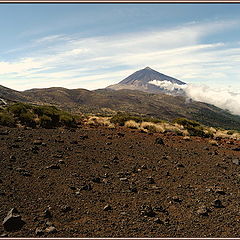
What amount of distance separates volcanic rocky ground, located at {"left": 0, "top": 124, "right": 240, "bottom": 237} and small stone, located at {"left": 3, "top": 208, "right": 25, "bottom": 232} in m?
0.14

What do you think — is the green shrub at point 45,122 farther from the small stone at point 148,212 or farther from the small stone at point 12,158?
the small stone at point 148,212

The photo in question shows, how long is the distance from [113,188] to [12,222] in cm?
374

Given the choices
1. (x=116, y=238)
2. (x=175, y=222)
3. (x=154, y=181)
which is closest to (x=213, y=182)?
(x=154, y=181)

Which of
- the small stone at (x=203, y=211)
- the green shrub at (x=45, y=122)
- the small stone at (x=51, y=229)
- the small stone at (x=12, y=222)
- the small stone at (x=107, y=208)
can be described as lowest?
the small stone at (x=203, y=211)

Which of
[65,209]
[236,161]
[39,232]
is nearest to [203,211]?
[65,209]

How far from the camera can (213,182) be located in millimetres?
10273

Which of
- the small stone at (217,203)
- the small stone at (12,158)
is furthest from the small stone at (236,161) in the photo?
the small stone at (12,158)

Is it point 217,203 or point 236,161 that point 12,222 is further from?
point 236,161

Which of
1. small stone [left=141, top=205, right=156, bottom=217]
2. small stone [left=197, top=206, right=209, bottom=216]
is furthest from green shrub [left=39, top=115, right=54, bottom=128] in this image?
small stone [left=197, top=206, right=209, bottom=216]

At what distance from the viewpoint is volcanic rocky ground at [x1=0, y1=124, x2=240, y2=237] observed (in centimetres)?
644

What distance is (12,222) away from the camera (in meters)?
6.05

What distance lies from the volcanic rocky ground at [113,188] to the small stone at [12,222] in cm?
14

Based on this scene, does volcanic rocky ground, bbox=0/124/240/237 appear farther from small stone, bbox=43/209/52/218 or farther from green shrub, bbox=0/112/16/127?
green shrub, bbox=0/112/16/127

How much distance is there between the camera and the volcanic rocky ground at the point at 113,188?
253 inches
